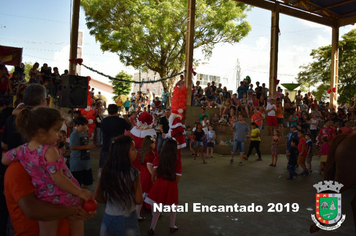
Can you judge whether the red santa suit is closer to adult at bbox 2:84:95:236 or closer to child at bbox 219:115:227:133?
child at bbox 219:115:227:133

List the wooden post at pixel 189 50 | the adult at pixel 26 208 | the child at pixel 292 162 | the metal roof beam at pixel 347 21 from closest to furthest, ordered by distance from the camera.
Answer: the adult at pixel 26 208 → the child at pixel 292 162 → the wooden post at pixel 189 50 → the metal roof beam at pixel 347 21

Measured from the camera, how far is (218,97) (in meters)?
15.2

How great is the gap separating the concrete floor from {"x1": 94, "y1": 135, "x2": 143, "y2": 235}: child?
1.59m

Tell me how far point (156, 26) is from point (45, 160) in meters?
19.3

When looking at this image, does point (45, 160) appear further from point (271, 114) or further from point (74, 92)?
point (271, 114)

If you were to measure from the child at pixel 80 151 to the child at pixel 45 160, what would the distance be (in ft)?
10.1

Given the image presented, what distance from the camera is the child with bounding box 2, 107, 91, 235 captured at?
6.15 feet

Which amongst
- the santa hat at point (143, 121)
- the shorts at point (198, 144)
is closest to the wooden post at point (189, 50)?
the shorts at point (198, 144)

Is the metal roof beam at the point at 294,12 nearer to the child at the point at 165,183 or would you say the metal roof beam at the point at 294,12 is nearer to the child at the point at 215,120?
the child at the point at 215,120

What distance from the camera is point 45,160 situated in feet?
6.14

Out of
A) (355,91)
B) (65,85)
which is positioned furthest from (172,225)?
(355,91)

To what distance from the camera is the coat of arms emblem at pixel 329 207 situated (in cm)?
422

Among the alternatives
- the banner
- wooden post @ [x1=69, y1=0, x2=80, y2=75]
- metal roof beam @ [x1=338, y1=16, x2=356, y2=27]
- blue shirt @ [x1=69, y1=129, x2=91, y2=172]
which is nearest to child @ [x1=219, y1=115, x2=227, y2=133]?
wooden post @ [x1=69, y1=0, x2=80, y2=75]

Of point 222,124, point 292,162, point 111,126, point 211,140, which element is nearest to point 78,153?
point 111,126
